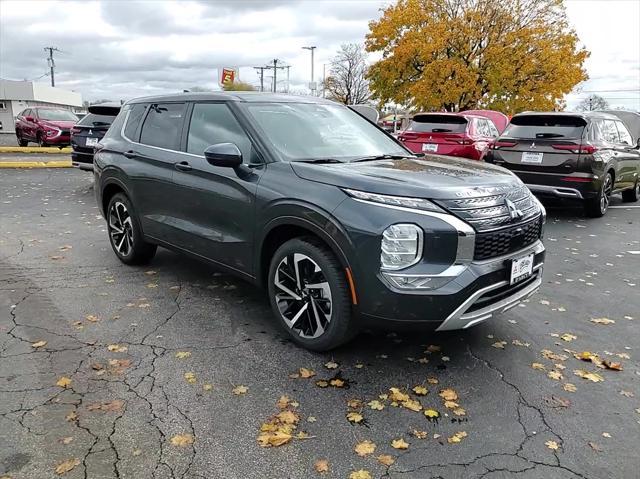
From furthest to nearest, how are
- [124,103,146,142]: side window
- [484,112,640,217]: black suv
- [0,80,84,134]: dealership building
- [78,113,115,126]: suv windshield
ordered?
[0,80,84,134]: dealership building
[78,113,115,126]: suv windshield
[484,112,640,217]: black suv
[124,103,146,142]: side window

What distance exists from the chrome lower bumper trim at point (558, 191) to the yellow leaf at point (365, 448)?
679cm

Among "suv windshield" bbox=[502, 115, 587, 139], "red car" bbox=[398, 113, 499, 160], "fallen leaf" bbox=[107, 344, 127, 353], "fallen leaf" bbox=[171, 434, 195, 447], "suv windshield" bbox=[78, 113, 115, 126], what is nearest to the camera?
"fallen leaf" bbox=[171, 434, 195, 447]

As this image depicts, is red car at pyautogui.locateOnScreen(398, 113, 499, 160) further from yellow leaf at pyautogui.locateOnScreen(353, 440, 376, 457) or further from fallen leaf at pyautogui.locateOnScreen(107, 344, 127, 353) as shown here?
yellow leaf at pyautogui.locateOnScreen(353, 440, 376, 457)

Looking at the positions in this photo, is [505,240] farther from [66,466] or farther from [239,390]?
[66,466]

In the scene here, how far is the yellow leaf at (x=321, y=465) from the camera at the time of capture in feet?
8.17

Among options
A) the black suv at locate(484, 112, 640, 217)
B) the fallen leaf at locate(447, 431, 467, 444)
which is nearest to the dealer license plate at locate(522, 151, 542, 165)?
the black suv at locate(484, 112, 640, 217)

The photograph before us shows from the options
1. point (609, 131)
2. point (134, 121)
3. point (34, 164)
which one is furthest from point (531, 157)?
point (34, 164)

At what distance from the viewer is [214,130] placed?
4.30 m

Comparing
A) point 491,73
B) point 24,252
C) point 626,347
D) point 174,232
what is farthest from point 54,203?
point 491,73

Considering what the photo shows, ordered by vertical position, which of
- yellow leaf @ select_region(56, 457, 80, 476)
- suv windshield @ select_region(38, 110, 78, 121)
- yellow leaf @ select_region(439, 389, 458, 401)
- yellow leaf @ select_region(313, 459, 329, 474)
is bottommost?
yellow leaf @ select_region(313, 459, 329, 474)

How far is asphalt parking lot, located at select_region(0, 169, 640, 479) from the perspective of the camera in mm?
2557

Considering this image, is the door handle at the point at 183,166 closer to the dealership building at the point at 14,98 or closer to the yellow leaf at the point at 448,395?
the yellow leaf at the point at 448,395

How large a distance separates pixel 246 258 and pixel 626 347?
9.50 feet

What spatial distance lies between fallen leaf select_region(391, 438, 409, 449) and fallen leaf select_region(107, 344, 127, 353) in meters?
2.00
